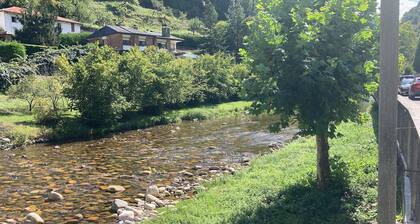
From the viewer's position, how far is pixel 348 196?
35.8 ft

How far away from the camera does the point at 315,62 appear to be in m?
10.0

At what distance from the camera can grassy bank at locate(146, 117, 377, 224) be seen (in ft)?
33.6

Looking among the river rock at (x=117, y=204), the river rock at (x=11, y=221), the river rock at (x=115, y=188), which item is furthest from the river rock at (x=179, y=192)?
the river rock at (x=11, y=221)

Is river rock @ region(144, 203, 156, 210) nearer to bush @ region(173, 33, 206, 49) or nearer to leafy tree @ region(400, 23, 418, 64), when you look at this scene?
leafy tree @ region(400, 23, 418, 64)

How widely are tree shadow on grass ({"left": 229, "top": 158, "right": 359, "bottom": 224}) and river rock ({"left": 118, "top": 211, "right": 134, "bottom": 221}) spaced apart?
12.3 ft

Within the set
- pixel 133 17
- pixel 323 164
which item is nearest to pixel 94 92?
pixel 323 164

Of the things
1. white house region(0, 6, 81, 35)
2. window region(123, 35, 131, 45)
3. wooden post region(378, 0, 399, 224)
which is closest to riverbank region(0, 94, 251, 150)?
wooden post region(378, 0, 399, 224)

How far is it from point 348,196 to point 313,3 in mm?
5099

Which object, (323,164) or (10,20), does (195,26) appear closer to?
(10,20)

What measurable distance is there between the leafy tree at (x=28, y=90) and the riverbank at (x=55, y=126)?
4.12 feet

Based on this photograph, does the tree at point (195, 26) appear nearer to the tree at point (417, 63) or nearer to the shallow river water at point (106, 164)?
the tree at point (417, 63)

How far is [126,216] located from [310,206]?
18.0 feet

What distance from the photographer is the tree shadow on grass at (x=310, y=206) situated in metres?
10.0

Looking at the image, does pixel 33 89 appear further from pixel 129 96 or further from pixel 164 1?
pixel 164 1
